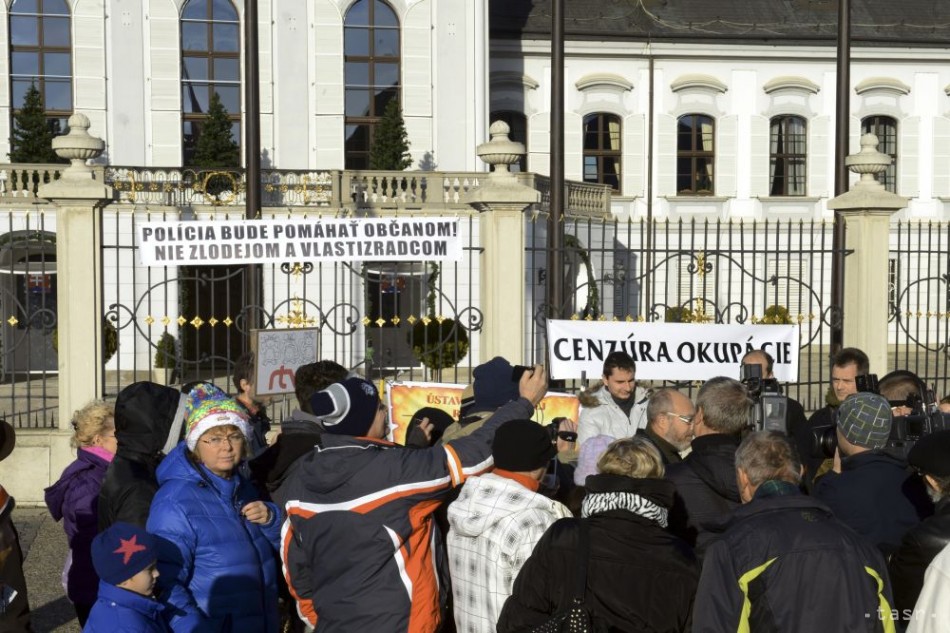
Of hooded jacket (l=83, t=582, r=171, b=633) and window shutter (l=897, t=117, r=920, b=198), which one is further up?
window shutter (l=897, t=117, r=920, b=198)

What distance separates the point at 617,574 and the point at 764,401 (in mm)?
2374

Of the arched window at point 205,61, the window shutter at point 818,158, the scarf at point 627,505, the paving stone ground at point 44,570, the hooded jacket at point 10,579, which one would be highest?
the arched window at point 205,61

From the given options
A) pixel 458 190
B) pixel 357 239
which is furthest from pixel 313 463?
pixel 458 190

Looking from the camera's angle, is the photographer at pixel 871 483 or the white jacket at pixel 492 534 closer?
the white jacket at pixel 492 534

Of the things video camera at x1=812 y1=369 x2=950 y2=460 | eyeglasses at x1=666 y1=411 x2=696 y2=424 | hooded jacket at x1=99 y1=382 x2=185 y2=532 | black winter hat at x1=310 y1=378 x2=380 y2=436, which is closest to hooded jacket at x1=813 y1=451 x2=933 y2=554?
video camera at x1=812 y1=369 x2=950 y2=460

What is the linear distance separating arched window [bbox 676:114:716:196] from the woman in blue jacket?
29329 millimetres

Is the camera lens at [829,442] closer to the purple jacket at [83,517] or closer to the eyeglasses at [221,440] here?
the eyeglasses at [221,440]

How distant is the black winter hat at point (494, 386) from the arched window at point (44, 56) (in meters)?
22.9

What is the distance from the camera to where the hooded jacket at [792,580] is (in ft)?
12.7

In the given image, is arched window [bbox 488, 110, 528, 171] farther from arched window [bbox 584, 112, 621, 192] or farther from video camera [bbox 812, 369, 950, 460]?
video camera [bbox 812, 369, 950, 460]

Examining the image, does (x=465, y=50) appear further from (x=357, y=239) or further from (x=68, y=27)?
(x=357, y=239)

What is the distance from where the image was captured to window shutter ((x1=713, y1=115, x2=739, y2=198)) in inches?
1315

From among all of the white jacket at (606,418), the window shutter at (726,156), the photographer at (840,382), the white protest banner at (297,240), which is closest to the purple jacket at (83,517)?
the white jacket at (606,418)

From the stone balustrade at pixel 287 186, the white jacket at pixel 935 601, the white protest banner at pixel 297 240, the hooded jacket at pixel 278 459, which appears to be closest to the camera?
the white jacket at pixel 935 601
